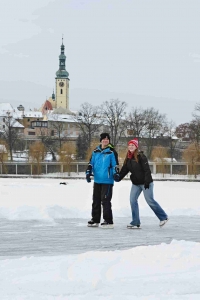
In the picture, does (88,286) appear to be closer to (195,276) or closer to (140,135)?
(195,276)

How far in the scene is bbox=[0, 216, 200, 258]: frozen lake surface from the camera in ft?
18.4

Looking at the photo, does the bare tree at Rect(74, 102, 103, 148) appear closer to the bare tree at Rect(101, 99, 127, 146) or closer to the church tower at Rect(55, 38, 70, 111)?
the bare tree at Rect(101, 99, 127, 146)

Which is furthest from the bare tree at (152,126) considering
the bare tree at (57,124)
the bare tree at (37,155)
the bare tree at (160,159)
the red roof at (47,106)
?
the red roof at (47,106)

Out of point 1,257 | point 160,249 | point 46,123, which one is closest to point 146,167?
point 160,249

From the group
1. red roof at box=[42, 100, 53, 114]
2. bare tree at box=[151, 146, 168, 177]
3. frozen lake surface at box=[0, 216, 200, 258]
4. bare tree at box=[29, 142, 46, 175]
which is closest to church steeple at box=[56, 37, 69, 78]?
red roof at box=[42, 100, 53, 114]

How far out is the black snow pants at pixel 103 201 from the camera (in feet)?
24.0

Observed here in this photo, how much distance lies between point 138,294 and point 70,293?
2.04 ft

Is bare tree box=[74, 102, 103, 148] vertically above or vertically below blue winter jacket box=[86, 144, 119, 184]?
above

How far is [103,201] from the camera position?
7363mm

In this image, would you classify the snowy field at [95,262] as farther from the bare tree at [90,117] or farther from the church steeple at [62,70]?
the church steeple at [62,70]

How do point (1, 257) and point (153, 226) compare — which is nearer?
point (1, 257)

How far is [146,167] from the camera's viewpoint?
726 cm

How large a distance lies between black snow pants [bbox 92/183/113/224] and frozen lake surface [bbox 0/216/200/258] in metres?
0.27

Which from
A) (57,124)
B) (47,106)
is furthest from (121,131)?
(47,106)
